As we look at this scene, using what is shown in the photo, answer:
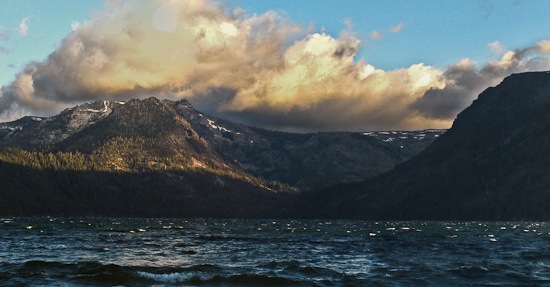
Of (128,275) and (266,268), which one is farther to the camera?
(266,268)

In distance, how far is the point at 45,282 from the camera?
157 ft

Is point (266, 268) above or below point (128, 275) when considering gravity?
below

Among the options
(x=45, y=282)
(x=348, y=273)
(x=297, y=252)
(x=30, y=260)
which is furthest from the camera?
(x=297, y=252)

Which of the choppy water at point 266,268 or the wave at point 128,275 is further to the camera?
the choppy water at point 266,268

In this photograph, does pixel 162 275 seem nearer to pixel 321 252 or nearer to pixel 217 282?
pixel 217 282

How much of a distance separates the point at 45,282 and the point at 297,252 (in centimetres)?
4326

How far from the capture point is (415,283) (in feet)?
166

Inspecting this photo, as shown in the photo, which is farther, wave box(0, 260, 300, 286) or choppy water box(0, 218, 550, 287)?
choppy water box(0, 218, 550, 287)

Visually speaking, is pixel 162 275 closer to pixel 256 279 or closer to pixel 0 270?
pixel 256 279

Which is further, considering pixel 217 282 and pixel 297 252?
pixel 297 252

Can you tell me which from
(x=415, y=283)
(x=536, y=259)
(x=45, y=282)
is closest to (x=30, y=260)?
(x=45, y=282)

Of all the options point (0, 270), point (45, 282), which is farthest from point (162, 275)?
point (0, 270)

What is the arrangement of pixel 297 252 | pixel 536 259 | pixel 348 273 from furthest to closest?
pixel 297 252, pixel 536 259, pixel 348 273

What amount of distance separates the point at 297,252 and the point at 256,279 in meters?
33.0
